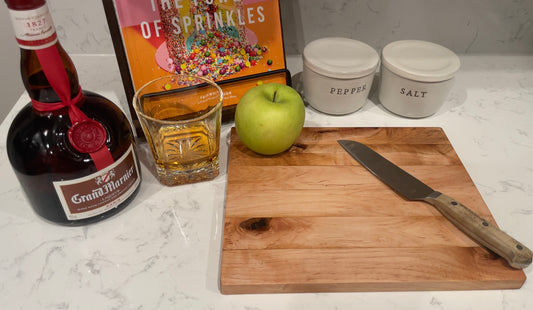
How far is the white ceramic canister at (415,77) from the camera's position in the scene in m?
0.86

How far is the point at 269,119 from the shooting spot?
76 cm

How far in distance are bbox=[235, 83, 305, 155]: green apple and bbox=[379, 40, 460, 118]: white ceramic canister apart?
0.23 meters

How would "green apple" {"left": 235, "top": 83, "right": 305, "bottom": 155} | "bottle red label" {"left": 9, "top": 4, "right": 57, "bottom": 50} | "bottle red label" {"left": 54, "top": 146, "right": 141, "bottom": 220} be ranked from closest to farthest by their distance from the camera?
"bottle red label" {"left": 9, "top": 4, "right": 57, "bottom": 50}, "bottle red label" {"left": 54, "top": 146, "right": 141, "bottom": 220}, "green apple" {"left": 235, "top": 83, "right": 305, "bottom": 155}

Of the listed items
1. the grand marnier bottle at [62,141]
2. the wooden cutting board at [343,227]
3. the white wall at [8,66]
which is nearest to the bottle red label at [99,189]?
the grand marnier bottle at [62,141]

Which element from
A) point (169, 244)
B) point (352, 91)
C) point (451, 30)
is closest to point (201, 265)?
point (169, 244)

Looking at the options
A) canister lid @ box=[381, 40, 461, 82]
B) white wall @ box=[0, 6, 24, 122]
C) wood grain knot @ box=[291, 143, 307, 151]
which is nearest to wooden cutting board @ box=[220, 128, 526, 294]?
wood grain knot @ box=[291, 143, 307, 151]

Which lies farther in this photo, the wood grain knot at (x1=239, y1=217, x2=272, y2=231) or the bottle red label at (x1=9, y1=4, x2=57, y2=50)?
the wood grain knot at (x1=239, y1=217, x2=272, y2=231)

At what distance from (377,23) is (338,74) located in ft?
0.89

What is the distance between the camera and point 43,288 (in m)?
0.63

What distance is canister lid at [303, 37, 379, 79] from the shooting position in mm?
860

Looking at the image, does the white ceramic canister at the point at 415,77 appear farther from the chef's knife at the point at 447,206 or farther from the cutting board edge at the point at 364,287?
the cutting board edge at the point at 364,287

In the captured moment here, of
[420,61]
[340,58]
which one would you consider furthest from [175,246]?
[420,61]

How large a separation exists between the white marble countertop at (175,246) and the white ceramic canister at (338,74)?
0.04 meters

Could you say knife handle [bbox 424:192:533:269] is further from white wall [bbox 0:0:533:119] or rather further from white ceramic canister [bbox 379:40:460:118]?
white wall [bbox 0:0:533:119]
